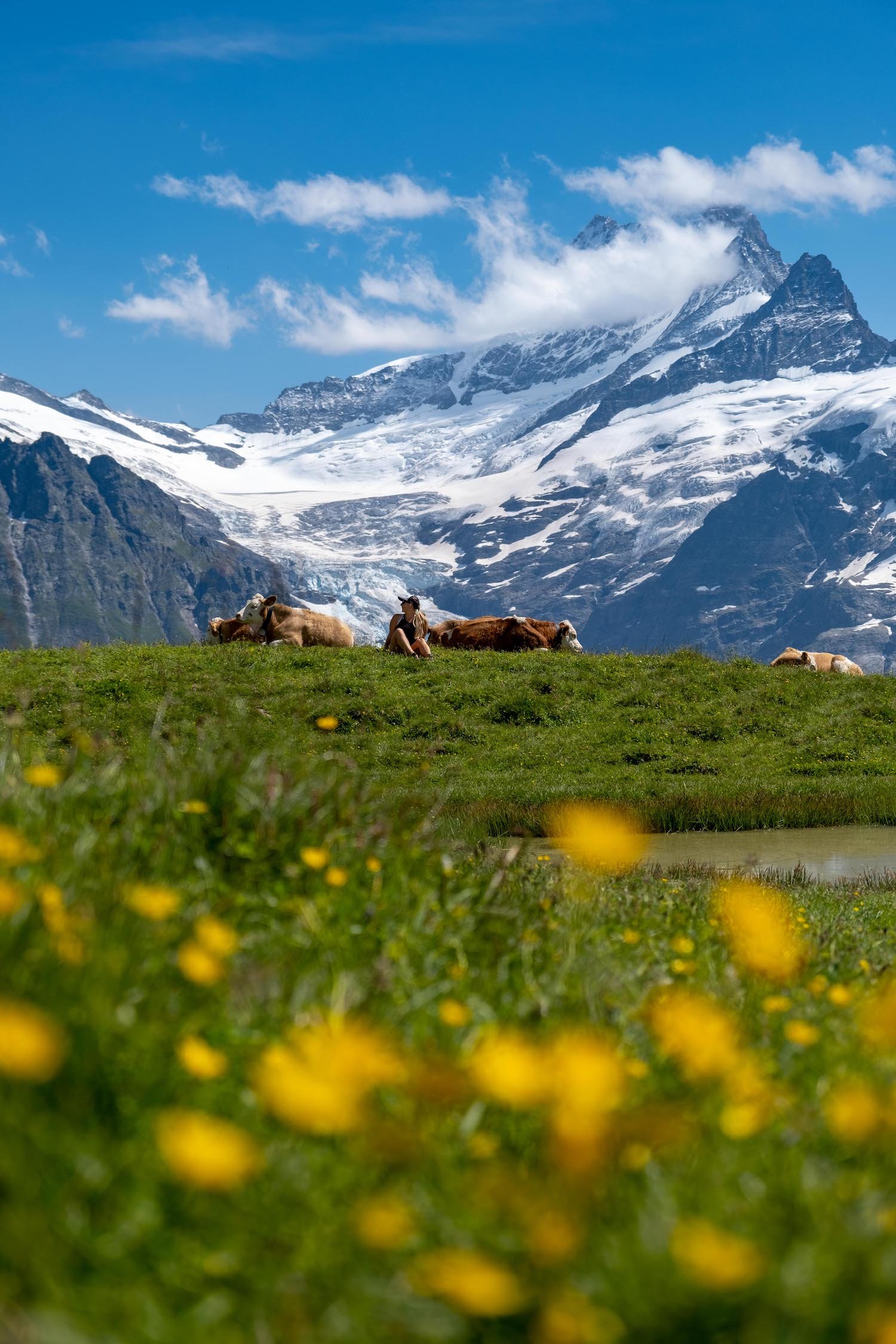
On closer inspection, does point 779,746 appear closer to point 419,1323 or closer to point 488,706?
point 488,706

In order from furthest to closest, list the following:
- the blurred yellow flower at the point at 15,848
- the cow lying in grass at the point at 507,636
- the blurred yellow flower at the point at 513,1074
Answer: the cow lying in grass at the point at 507,636, the blurred yellow flower at the point at 15,848, the blurred yellow flower at the point at 513,1074

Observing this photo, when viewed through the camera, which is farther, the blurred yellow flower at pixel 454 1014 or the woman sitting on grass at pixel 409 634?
the woman sitting on grass at pixel 409 634

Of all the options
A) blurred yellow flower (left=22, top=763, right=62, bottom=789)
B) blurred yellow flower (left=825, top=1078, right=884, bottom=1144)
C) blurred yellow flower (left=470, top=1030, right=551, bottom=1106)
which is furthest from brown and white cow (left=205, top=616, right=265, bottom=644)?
blurred yellow flower (left=825, top=1078, right=884, bottom=1144)

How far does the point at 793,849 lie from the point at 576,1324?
16.9 metres

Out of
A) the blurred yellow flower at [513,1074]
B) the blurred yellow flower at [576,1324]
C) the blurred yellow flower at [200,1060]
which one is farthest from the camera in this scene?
the blurred yellow flower at [200,1060]

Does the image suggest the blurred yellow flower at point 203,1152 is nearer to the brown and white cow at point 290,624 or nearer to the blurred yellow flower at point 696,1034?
the blurred yellow flower at point 696,1034

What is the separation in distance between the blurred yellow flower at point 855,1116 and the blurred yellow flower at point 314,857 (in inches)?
99.6

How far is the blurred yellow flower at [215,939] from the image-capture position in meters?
3.88

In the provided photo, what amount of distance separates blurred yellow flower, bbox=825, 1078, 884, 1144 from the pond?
12148 millimetres

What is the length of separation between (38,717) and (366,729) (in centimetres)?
628

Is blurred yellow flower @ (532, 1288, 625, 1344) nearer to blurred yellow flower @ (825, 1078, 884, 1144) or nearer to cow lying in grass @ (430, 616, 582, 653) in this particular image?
blurred yellow flower @ (825, 1078, 884, 1144)

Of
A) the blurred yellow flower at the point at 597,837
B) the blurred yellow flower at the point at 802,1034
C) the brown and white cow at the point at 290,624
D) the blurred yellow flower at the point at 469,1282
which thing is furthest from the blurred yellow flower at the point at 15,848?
the brown and white cow at the point at 290,624

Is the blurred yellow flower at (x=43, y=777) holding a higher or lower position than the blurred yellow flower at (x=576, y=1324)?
higher

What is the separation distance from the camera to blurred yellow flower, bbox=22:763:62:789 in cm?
570
